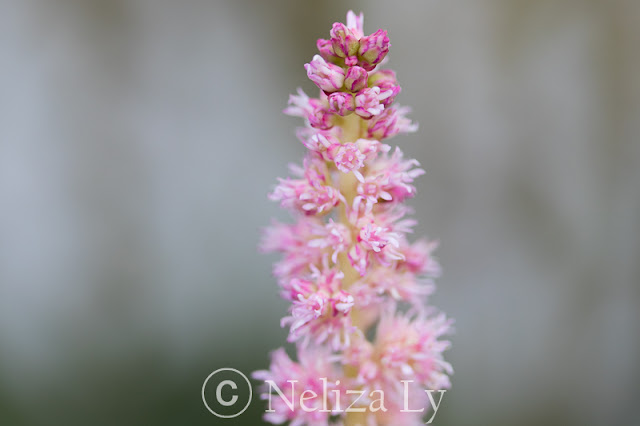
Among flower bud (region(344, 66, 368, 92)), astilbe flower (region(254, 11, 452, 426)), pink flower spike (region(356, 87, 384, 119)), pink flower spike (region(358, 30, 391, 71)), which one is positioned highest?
pink flower spike (region(358, 30, 391, 71))

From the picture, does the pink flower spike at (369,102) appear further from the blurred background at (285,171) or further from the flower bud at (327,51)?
the blurred background at (285,171)

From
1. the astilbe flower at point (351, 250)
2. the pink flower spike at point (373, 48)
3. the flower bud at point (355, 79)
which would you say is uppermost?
the pink flower spike at point (373, 48)

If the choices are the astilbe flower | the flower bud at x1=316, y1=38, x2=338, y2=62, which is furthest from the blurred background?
the flower bud at x1=316, y1=38, x2=338, y2=62

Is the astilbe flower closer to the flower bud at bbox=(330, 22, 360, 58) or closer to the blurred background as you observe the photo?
the flower bud at bbox=(330, 22, 360, 58)

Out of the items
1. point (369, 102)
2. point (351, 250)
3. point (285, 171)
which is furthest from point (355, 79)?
point (285, 171)

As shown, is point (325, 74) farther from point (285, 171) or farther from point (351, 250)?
point (285, 171)

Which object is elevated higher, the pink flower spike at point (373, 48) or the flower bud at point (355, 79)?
the pink flower spike at point (373, 48)

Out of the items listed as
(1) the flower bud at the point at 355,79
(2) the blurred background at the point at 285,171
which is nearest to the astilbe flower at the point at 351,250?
(1) the flower bud at the point at 355,79

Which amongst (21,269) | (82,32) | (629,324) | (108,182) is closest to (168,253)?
(108,182)

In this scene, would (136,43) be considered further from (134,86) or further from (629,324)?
(629,324)
